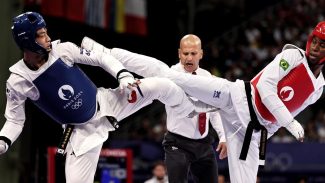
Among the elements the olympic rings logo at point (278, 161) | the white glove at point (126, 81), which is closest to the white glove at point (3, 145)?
the white glove at point (126, 81)

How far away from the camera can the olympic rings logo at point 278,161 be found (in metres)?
13.4

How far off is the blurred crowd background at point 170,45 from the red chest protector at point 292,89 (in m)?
4.31

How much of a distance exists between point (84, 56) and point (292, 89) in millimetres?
2306

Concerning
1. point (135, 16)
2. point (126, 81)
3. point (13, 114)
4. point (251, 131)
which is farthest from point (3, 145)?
point (135, 16)

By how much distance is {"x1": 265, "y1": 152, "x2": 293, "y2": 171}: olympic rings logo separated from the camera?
1339 cm

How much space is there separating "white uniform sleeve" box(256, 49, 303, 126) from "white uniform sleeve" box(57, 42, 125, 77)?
1.58 m

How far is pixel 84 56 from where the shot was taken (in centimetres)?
644

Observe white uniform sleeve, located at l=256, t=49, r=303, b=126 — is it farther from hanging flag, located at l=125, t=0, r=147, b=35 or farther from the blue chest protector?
hanging flag, located at l=125, t=0, r=147, b=35

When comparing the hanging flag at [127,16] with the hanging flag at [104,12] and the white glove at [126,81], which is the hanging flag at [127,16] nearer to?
the hanging flag at [104,12]

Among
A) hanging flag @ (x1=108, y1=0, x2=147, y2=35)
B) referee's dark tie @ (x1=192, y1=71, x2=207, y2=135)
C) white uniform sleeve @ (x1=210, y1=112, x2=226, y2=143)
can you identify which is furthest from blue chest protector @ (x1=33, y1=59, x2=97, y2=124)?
hanging flag @ (x1=108, y1=0, x2=147, y2=35)

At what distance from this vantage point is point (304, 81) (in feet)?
22.0

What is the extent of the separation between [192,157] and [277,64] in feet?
5.48

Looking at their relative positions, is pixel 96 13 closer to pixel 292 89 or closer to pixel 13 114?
pixel 13 114

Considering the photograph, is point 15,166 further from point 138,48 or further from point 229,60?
point 229,60
